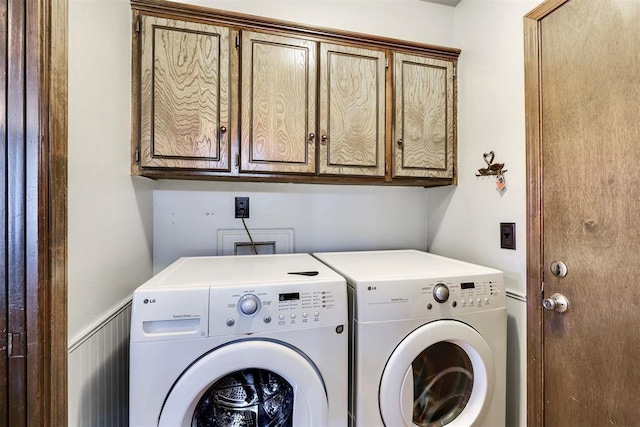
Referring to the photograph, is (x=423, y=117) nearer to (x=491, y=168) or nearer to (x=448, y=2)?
(x=491, y=168)

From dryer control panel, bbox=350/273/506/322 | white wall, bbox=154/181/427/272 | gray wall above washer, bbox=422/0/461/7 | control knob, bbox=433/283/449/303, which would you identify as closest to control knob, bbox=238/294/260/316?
dryer control panel, bbox=350/273/506/322

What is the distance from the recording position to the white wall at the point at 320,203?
5.05 ft

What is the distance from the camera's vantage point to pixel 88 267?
2.92 ft

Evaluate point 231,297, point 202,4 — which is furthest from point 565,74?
point 202,4

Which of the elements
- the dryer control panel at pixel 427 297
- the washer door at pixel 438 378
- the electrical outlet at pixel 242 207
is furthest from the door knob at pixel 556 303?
the electrical outlet at pixel 242 207

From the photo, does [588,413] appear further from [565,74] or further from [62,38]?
[62,38]

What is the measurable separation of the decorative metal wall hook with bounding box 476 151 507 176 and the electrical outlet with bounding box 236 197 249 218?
1.28 metres

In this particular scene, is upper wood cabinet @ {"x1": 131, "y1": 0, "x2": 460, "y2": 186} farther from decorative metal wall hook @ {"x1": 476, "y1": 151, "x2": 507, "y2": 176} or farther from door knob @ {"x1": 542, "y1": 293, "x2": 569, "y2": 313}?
door knob @ {"x1": 542, "y1": 293, "x2": 569, "y2": 313}

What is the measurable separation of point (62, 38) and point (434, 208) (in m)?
1.86

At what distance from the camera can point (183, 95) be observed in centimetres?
127

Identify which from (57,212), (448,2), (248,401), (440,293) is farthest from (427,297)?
(448,2)

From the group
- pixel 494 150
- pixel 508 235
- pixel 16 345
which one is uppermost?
pixel 494 150

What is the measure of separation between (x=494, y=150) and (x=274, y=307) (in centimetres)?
126

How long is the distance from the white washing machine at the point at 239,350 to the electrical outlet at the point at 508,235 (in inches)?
33.0
